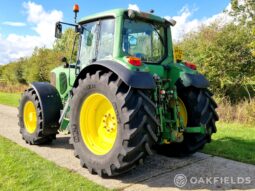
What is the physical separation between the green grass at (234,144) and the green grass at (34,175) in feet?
8.44

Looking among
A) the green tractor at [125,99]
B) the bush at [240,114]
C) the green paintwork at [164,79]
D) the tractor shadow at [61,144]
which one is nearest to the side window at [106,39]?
the green tractor at [125,99]

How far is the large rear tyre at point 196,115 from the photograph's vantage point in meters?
4.80

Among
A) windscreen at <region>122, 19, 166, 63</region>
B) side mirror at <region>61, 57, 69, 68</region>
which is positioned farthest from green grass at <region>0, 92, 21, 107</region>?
windscreen at <region>122, 19, 166, 63</region>

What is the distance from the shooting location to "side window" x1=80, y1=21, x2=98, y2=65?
513cm

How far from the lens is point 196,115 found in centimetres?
481

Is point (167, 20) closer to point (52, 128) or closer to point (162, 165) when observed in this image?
point (162, 165)

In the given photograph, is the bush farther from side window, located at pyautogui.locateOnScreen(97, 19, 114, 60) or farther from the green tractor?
side window, located at pyautogui.locateOnScreen(97, 19, 114, 60)

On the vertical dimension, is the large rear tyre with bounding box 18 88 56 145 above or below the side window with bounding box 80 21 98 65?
below

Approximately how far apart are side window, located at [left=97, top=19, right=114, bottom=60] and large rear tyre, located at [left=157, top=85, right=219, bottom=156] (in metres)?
1.27

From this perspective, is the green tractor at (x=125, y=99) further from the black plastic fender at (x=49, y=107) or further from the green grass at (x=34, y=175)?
the green grass at (x=34, y=175)

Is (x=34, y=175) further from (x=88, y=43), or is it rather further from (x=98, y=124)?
(x=88, y=43)

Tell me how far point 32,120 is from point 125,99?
303cm

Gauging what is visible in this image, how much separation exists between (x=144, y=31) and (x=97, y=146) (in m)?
2.00

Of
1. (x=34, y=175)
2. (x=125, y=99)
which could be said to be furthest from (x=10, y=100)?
(x=125, y=99)
